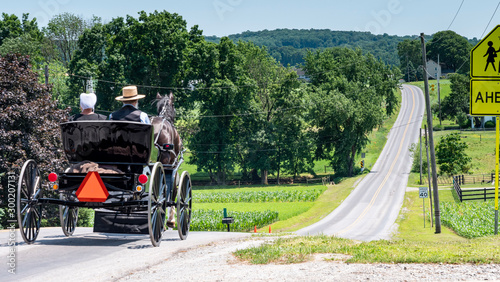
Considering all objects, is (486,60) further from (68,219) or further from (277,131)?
(277,131)

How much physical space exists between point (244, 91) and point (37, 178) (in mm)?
70733

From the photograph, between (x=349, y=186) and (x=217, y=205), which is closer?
(x=217, y=205)

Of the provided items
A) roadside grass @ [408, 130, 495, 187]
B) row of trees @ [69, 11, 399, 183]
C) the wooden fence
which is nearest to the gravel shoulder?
the wooden fence

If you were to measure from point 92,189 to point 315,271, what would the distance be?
4805 millimetres

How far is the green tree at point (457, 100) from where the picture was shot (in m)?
104

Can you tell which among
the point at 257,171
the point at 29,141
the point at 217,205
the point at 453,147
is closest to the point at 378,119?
the point at 453,147

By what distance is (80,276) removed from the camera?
8.77m

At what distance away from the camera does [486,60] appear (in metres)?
14.8

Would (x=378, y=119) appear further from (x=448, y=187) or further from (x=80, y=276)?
(x=80, y=276)

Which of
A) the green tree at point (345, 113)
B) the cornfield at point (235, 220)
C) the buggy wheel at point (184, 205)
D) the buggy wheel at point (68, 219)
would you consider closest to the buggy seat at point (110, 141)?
the buggy wheel at point (184, 205)

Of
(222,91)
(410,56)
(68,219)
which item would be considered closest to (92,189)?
(68,219)

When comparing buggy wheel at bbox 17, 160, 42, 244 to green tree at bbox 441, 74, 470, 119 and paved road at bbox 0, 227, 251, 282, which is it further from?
green tree at bbox 441, 74, 470, 119

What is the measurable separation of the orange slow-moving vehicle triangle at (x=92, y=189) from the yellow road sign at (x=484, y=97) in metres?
10.5

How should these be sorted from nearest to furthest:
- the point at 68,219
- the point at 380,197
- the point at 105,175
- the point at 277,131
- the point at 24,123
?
the point at 105,175, the point at 68,219, the point at 24,123, the point at 380,197, the point at 277,131
